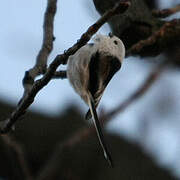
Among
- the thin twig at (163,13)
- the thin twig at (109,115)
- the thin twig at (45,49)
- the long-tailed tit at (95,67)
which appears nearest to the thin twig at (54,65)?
the thin twig at (45,49)

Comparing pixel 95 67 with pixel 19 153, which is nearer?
pixel 19 153

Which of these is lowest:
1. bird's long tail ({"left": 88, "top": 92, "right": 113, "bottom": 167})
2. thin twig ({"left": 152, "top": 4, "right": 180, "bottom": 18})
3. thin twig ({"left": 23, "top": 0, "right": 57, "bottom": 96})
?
thin twig ({"left": 152, "top": 4, "right": 180, "bottom": 18})

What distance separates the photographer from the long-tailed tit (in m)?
1.74

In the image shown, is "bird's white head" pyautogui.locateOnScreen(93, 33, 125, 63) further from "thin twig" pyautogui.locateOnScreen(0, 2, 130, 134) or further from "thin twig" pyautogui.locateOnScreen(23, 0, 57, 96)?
"thin twig" pyautogui.locateOnScreen(0, 2, 130, 134)

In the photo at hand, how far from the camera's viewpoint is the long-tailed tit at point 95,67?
5.71 feet

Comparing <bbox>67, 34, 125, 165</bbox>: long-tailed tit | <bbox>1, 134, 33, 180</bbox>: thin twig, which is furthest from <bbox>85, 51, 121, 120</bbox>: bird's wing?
<bbox>1, 134, 33, 180</bbox>: thin twig

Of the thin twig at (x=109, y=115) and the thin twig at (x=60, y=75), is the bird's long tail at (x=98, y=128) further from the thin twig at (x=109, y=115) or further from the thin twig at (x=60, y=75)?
the thin twig at (x=60, y=75)

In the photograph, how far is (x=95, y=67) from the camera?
1.74 meters

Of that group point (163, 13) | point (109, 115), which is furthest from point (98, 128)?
point (163, 13)

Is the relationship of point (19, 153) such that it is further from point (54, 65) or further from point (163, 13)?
point (163, 13)

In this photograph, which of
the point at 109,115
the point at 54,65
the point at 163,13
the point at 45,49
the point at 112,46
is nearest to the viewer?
the point at 54,65

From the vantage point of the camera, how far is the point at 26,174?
63.6 inches

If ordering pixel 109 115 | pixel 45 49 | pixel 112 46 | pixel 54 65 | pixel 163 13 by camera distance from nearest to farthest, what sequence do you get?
pixel 54 65 < pixel 109 115 < pixel 45 49 < pixel 112 46 < pixel 163 13

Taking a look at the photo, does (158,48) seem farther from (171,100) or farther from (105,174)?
(105,174)
